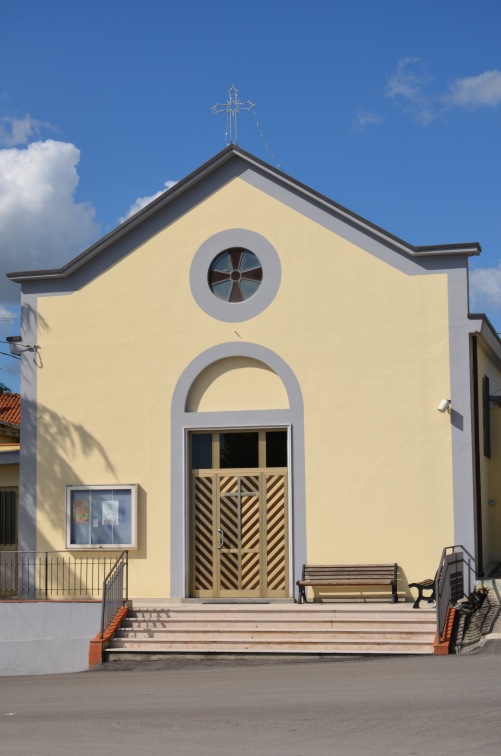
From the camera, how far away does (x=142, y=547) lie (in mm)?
19750

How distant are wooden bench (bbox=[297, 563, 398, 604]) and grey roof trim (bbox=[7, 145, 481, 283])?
218 inches

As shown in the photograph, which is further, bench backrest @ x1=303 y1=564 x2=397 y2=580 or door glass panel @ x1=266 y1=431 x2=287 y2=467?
door glass panel @ x1=266 y1=431 x2=287 y2=467

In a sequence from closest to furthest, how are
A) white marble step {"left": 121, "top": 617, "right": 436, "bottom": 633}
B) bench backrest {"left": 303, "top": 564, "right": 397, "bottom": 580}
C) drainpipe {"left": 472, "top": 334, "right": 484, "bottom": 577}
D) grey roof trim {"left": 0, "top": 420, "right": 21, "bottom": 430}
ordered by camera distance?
white marble step {"left": 121, "top": 617, "right": 436, "bottom": 633}, bench backrest {"left": 303, "top": 564, "right": 397, "bottom": 580}, drainpipe {"left": 472, "top": 334, "right": 484, "bottom": 577}, grey roof trim {"left": 0, "top": 420, "right": 21, "bottom": 430}

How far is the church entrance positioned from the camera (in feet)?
Result: 63.7

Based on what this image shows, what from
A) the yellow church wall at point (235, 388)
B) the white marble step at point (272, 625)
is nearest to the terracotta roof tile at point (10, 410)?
the yellow church wall at point (235, 388)

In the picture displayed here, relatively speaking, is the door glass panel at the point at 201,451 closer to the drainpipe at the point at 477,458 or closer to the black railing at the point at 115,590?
the black railing at the point at 115,590

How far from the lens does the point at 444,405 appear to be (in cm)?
1848

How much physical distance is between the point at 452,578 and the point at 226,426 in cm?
495

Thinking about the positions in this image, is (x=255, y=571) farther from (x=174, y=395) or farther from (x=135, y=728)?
(x=135, y=728)

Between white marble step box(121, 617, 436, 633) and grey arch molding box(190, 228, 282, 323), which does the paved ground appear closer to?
white marble step box(121, 617, 436, 633)

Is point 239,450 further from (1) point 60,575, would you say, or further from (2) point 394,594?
(1) point 60,575

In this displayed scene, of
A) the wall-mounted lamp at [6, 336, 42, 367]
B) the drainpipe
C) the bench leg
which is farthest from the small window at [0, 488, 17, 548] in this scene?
the drainpipe

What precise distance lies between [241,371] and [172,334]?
58.5 inches

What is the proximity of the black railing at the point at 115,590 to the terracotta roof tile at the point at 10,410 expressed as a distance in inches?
345
